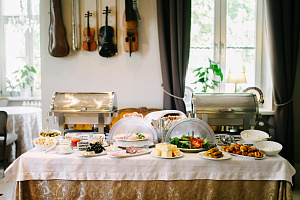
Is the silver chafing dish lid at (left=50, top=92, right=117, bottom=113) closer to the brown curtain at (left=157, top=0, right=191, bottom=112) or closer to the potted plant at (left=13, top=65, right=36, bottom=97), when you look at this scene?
the brown curtain at (left=157, top=0, right=191, bottom=112)

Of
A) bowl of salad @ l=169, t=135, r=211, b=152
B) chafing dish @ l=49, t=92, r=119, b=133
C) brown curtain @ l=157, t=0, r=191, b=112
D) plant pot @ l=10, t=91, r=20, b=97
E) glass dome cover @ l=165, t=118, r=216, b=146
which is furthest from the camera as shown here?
plant pot @ l=10, t=91, r=20, b=97

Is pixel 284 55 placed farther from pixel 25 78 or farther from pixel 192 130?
pixel 25 78

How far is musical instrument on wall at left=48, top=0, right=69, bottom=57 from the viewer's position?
12.8 ft

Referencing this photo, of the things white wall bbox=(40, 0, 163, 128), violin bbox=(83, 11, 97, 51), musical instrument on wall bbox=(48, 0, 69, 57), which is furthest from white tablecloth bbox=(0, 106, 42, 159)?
violin bbox=(83, 11, 97, 51)

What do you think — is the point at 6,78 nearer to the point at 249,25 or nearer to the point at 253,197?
the point at 249,25

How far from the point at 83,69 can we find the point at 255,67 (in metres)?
2.43

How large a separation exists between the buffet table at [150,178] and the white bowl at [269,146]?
0.05 m

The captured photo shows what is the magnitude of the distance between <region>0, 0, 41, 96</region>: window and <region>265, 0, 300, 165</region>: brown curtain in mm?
4304

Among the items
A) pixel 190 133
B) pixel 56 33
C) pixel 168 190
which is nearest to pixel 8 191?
pixel 56 33

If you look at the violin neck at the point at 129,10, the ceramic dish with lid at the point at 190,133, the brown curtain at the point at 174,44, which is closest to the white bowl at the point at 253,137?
the ceramic dish with lid at the point at 190,133

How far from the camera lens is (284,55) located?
3.76 m

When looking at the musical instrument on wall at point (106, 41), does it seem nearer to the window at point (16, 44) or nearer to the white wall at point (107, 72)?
the white wall at point (107, 72)

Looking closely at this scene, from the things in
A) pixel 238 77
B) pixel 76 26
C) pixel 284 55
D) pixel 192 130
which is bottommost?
pixel 192 130

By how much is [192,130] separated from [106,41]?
1963mm
